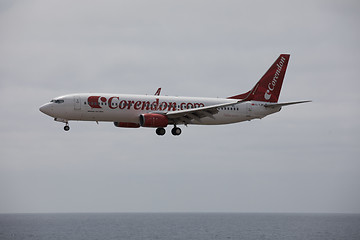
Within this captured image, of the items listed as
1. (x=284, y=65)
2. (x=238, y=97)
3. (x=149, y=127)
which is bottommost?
(x=149, y=127)

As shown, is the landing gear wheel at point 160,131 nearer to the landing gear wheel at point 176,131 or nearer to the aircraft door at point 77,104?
the landing gear wheel at point 176,131

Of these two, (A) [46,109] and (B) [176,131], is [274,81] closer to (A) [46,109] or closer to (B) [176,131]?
(B) [176,131]

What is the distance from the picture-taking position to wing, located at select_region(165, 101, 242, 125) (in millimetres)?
67188

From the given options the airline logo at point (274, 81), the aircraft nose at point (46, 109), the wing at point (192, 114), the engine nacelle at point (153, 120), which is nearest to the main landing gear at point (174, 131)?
the wing at point (192, 114)

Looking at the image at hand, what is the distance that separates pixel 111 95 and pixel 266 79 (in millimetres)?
23132

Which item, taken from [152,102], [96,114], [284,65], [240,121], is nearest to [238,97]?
[240,121]

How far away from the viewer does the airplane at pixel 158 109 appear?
65375mm

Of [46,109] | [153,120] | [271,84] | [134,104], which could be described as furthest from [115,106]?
[271,84]

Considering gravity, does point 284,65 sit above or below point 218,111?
above

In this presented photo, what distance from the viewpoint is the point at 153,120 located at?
67125 millimetres

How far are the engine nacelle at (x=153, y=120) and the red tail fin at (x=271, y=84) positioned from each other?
42.9 feet

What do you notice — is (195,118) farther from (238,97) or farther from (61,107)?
(61,107)

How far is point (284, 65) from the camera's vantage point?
268 feet

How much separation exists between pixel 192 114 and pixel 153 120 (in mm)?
4818
